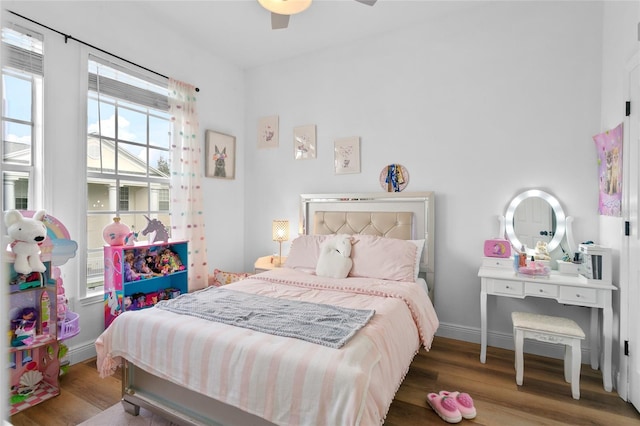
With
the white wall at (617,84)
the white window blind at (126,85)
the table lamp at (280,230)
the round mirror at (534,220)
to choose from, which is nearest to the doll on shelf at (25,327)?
the white window blind at (126,85)

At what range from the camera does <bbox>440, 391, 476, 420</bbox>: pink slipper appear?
199 cm

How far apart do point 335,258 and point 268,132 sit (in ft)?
6.92

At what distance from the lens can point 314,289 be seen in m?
2.62

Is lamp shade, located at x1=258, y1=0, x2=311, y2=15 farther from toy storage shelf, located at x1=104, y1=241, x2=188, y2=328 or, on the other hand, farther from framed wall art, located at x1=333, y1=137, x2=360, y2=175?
toy storage shelf, located at x1=104, y1=241, x2=188, y2=328

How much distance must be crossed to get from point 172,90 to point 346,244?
2.42m

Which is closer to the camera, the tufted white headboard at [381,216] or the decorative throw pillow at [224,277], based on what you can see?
the tufted white headboard at [381,216]

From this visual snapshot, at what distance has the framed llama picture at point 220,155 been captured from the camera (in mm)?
3909

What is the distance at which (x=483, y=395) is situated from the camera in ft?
7.33

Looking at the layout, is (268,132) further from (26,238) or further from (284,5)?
(26,238)

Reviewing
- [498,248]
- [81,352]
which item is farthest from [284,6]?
[81,352]

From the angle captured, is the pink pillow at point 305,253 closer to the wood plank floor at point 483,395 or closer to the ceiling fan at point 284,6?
the wood plank floor at point 483,395

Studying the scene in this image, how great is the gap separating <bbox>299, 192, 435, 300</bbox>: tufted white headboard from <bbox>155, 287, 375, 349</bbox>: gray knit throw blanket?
4.72ft

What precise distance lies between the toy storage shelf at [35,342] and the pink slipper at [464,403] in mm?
2652

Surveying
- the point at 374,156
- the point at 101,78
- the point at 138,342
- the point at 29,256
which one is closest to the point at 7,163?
the point at 29,256
